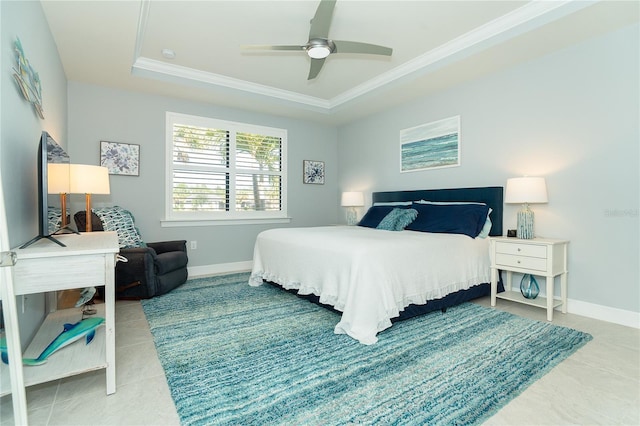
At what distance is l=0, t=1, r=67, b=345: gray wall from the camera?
5.37ft

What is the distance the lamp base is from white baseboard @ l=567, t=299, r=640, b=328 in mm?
716

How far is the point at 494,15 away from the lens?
2807mm

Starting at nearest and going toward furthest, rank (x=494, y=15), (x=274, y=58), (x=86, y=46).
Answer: (x=494, y=15)
(x=86, y=46)
(x=274, y=58)

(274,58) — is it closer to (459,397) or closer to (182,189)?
(182,189)

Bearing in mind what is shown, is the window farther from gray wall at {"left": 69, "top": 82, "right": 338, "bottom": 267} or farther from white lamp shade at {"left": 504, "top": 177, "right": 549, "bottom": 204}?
white lamp shade at {"left": 504, "top": 177, "right": 549, "bottom": 204}

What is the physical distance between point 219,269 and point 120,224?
5.06ft


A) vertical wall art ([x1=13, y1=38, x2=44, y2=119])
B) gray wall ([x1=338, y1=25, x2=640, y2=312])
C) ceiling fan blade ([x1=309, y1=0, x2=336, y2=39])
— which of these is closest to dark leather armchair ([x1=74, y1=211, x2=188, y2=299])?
vertical wall art ([x1=13, y1=38, x2=44, y2=119])

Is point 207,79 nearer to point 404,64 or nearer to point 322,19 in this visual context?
point 322,19

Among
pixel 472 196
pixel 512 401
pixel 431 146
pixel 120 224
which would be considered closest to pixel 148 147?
pixel 120 224

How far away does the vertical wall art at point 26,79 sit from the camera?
5.81 ft

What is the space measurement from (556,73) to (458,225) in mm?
1709

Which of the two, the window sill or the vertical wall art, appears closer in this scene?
the vertical wall art

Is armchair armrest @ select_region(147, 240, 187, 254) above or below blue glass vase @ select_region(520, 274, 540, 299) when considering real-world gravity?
above

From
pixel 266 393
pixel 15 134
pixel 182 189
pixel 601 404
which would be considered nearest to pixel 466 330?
pixel 601 404
